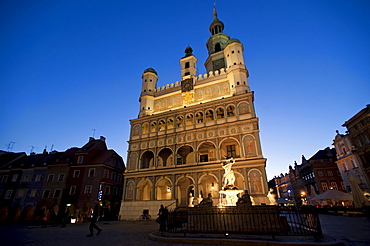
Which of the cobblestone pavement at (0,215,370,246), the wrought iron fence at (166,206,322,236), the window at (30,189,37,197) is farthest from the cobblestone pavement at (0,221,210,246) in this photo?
the window at (30,189,37,197)

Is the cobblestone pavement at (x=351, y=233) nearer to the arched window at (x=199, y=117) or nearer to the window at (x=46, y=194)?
the arched window at (x=199, y=117)

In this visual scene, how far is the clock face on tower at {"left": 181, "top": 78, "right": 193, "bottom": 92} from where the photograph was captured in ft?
99.3

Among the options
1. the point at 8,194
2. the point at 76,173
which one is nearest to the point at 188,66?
the point at 76,173

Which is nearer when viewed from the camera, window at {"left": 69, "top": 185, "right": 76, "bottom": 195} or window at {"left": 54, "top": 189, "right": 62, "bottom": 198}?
window at {"left": 69, "top": 185, "right": 76, "bottom": 195}

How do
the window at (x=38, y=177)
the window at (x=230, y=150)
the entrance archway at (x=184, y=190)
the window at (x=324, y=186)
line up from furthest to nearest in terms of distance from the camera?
1. the window at (x=324, y=186)
2. the window at (x=38, y=177)
3. the entrance archway at (x=184, y=190)
4. the window at (x=230, y=150)

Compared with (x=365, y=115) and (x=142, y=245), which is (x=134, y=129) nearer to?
(x=142, y=245)

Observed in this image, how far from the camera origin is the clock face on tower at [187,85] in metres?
30.3

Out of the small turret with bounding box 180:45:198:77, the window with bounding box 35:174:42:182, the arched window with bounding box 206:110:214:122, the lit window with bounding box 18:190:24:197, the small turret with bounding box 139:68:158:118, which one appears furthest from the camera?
the small turret with bounding box 180:45:198:77

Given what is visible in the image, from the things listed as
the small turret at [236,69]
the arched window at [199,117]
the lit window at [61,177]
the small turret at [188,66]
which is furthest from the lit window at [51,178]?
the small turret at [236,69]

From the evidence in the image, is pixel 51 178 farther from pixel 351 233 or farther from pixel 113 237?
pixel 351 233

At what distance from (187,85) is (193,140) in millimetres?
10251

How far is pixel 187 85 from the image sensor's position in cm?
3061

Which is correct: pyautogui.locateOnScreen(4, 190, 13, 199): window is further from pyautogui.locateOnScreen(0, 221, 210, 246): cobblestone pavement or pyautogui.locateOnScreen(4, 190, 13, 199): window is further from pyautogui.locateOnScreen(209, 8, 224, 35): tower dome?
pyautogui.locateOnScreen(209, 8, 224, 35): tower dome

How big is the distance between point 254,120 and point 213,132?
5.45 metres
